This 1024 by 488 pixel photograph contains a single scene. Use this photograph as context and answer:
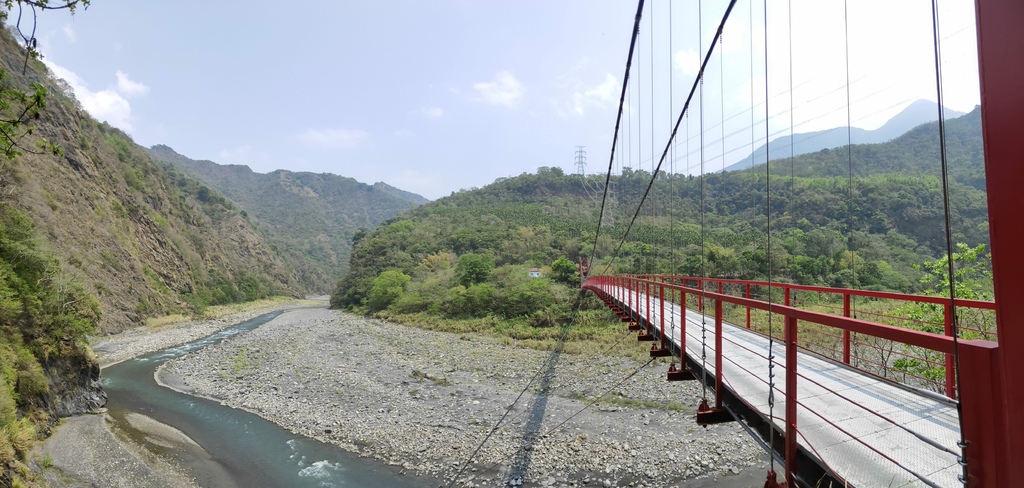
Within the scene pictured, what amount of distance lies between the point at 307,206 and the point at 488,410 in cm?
13584

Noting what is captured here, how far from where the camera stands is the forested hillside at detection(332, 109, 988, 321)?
31.6 feet

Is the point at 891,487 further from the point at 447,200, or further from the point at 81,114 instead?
the point at 447,200

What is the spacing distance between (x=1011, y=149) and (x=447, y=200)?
7682cm

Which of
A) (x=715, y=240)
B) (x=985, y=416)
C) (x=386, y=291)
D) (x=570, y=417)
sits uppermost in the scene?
(x=715, y=240)

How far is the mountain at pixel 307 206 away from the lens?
9194 centimetres

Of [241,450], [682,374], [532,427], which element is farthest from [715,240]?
[241,450]

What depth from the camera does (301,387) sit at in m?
12.9

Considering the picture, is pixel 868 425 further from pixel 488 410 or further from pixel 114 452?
pixel 114 452

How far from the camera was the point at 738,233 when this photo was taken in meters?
21.7

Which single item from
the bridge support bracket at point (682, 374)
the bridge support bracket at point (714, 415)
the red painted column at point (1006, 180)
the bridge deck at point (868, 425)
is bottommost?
the bridge support bracket at point (714, 415)

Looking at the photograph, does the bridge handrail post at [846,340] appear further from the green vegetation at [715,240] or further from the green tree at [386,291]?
the green tree at [386,291]

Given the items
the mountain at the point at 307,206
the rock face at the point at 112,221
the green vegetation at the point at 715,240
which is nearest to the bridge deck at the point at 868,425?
the green vegetation at the point at 715,240

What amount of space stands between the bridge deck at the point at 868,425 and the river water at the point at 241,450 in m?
6.58

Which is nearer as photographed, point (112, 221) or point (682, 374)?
point (682, 374)
